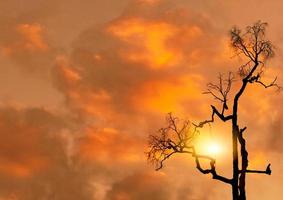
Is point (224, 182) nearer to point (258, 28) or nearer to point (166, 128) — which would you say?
point (166, 128)

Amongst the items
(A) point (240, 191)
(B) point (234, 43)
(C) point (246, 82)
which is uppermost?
(B) point (234, 43)

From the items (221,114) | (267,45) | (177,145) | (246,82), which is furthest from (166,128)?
(267,45)

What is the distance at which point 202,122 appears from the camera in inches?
1350

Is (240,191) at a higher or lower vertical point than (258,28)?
lower

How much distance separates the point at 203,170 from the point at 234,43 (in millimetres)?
8122

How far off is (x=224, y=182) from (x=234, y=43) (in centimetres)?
863

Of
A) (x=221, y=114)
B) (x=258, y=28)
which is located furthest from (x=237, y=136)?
(x=258, y=28)

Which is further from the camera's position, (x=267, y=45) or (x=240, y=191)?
(x=267, y=45)

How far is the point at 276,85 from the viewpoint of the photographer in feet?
112

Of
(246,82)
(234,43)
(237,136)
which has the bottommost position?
(237,136)

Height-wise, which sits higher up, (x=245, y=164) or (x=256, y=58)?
(x=256, y=58)

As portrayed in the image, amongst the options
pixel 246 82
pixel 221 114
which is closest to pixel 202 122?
pixel 221 114

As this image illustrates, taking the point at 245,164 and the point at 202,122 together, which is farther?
the point at 202,122

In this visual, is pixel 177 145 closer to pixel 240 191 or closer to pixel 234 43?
pixel 240 191
